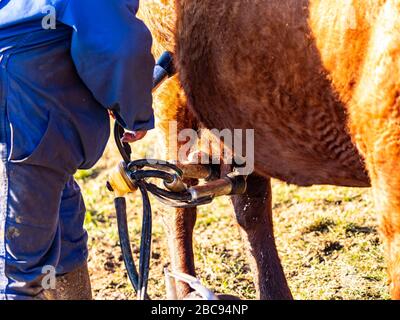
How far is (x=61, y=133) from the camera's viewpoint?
296 centimetres

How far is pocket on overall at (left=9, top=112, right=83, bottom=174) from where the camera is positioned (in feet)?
9.52

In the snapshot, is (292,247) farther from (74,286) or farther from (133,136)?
(133,136)

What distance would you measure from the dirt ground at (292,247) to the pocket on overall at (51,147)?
141 centimetres

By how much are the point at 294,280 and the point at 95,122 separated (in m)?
1.88

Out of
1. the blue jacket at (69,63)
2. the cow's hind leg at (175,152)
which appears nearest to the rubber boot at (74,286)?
the cow's hind leg at (175,152)

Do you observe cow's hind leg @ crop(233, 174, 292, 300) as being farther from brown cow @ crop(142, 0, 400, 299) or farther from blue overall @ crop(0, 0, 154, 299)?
blue overall @ crop(0, 0, 154, 299)

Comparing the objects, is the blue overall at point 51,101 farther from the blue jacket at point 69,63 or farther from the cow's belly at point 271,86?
the cow's belly at point 271,86

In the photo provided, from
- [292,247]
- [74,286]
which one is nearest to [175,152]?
[74,286]

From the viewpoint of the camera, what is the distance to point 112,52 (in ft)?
9.21

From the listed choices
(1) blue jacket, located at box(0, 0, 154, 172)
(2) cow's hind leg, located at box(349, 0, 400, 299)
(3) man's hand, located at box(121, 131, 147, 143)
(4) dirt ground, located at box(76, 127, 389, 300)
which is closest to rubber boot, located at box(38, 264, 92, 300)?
(3) man's hand, located at box(121, 131, 147, 143)

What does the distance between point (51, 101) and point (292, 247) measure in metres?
2.29
